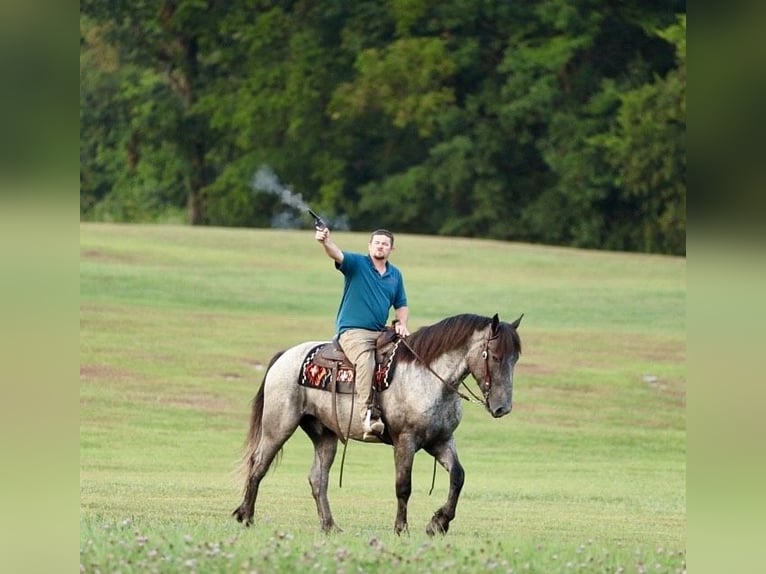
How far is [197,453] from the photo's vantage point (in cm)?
2173

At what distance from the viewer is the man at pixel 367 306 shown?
39.1 ft

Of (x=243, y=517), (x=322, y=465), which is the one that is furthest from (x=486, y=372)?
(x=243, y=517)

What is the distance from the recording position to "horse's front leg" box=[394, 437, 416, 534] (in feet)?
39.2

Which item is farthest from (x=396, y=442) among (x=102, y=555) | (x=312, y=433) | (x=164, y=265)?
(x=164, y=265)

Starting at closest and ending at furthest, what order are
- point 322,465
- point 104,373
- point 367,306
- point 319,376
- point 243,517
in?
1. point 367,306
2. point 319,376
3. point 243,517
4. point 322,465
5. point 104,373

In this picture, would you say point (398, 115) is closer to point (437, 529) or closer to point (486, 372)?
point (437, 529)

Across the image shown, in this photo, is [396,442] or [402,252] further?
[402,252]

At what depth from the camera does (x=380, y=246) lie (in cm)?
1188

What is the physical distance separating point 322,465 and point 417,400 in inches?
50.8

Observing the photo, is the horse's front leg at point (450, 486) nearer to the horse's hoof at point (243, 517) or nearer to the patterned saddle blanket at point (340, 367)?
the patterned saddle blanket at point (340, 367)

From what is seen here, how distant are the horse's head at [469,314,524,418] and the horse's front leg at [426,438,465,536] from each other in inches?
25.1

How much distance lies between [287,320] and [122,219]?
25334 millimetres
